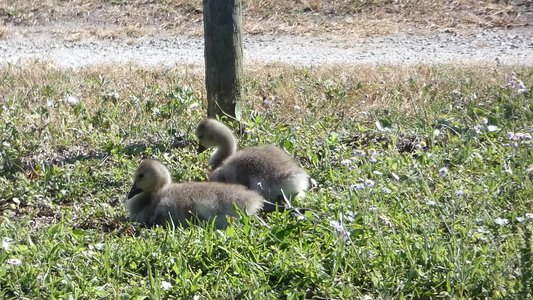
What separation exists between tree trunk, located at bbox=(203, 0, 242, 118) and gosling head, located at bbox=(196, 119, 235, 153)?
821 millimetres

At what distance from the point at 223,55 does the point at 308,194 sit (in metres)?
1.98

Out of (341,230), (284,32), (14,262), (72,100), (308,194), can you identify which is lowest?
(284,32)

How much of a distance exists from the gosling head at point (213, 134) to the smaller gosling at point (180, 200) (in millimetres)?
856

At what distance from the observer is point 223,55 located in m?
7.87

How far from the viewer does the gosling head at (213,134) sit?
7016 mm

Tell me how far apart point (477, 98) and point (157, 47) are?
730cm

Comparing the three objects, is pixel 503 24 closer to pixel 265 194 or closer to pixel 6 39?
pixel 6 39

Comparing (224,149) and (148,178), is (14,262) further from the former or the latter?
(224,149)

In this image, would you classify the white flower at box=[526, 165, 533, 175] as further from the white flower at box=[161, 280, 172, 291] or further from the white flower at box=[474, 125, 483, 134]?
the white flower at box=[161, 280, 172, 291]

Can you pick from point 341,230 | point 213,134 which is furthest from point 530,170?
point 213,134

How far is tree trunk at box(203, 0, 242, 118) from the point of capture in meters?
7.80

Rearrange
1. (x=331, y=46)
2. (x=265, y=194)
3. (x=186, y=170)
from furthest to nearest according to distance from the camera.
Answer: (x=331, y=46)
(x=186, y=170)
(x=265, y=194)

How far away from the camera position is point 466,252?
4863 mm

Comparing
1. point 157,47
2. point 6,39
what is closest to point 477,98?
point 157,47
